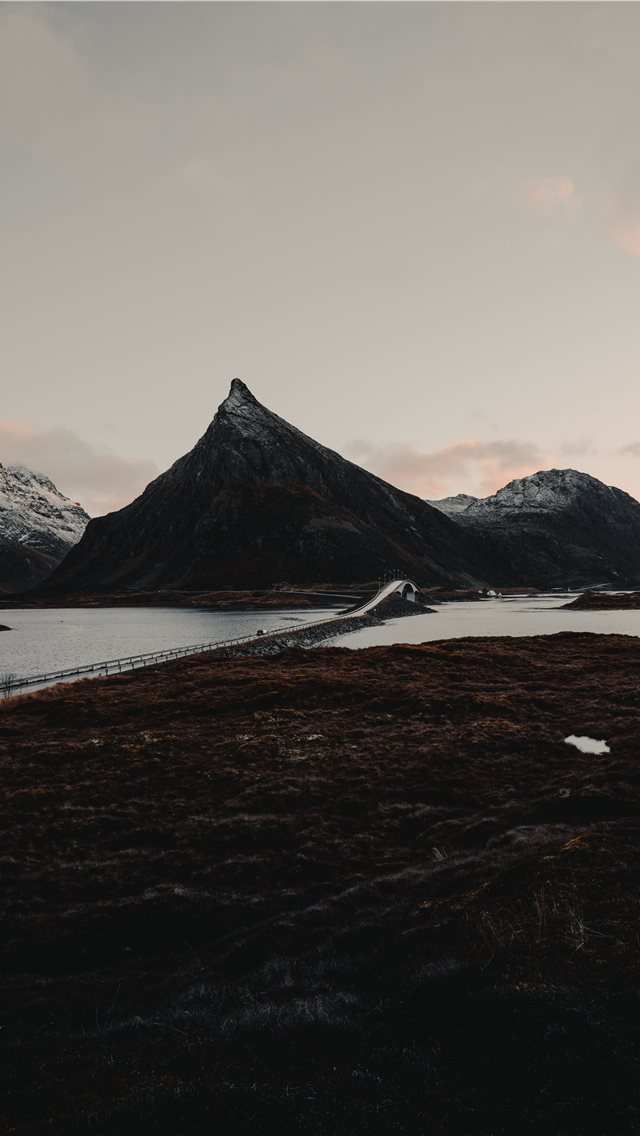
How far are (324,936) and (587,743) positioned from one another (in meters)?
19.6

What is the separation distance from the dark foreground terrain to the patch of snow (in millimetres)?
740

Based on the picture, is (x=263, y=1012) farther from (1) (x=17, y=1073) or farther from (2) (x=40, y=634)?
(2) (x=40, y=634)

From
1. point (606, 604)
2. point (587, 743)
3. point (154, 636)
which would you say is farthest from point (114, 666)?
point (606, 604)

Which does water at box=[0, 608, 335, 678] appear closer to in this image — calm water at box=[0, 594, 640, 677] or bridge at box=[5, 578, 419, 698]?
calm water at box=[0, 594, 640, 677]

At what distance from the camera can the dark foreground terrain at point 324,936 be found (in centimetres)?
752

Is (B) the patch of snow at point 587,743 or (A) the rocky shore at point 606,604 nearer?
(B) the patch of snow at point 587,743

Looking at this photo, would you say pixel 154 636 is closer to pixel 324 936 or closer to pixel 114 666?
pixel 114 666

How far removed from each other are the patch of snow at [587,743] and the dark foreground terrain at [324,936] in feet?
2.43

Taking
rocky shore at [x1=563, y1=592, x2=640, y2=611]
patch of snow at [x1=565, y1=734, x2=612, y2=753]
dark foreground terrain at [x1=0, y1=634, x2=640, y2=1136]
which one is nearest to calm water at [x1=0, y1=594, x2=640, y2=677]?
rocky shore at [x1=563, y1=592, x2=640, y2=611]

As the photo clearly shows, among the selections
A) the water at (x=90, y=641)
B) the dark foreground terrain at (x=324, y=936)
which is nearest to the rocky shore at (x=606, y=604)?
the water at (x=90, y=641)

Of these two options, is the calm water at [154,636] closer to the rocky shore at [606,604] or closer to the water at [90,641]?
the water at [90,641]

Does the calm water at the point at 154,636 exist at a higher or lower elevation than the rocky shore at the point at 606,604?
lower

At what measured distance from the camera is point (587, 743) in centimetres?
2762

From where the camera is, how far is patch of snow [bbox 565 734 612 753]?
26266mm
